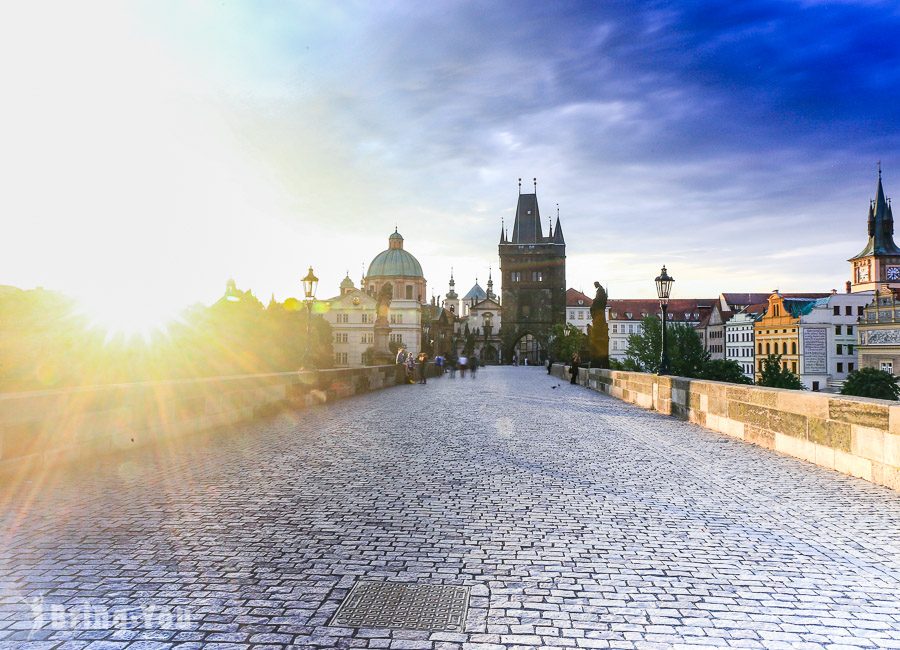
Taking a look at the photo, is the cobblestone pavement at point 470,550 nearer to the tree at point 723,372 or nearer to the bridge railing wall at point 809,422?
the bridge railing wall at point 809,422

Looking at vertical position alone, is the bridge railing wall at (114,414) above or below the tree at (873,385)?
above

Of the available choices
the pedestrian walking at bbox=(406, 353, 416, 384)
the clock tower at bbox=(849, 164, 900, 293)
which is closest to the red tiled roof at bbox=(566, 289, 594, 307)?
the clock tower at bbox=(849, 164, 900, 293)

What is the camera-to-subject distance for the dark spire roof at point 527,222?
118 m

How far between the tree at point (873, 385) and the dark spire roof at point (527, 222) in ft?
231

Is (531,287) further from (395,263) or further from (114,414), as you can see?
(114,414)

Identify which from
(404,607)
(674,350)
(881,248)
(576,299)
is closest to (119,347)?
(404,607)

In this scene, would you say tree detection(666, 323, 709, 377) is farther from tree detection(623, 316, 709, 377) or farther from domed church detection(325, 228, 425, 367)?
domed church detection(325, 228, 425, 367)

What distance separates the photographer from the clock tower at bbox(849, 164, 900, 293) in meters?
112

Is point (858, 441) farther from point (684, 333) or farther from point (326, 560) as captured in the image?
point (684, 333)

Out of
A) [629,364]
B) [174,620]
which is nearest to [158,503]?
[174,620]

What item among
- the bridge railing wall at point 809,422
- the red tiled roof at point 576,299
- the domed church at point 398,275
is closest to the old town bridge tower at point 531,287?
the domed church at point 398,275

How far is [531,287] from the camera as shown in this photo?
115562 mm

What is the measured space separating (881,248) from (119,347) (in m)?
120

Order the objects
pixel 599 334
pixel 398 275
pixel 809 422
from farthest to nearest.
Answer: pixel 398 275 → pixel 599 334 → pixel 809 422
